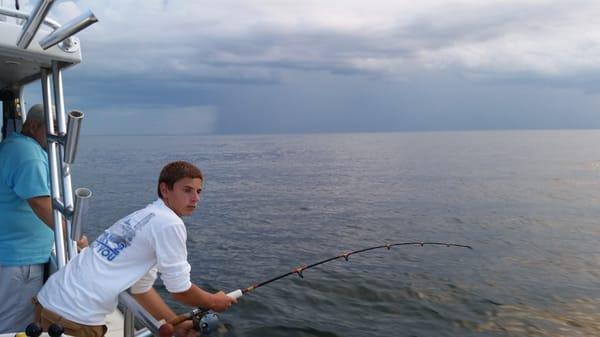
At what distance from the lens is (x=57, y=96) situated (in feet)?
12.6

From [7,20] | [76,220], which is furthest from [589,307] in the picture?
[7,20]

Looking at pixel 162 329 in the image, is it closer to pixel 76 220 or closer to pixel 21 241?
pixel 76 220

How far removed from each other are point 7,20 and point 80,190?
1.48m

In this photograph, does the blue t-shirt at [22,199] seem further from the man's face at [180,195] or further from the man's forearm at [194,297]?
the man's forearm at [194,297]

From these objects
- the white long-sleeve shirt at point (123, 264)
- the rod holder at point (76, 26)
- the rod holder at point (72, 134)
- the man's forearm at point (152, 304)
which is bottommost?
the man's forearm at point (152, 304)

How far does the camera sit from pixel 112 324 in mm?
4375

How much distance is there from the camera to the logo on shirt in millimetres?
2572

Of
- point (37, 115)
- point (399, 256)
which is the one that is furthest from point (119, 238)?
point (399, 256)

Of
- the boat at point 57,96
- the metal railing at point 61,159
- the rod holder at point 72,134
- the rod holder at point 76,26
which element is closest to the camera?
the rod holder at point 76,26

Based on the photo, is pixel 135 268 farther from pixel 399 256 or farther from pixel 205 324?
pixel 399 256

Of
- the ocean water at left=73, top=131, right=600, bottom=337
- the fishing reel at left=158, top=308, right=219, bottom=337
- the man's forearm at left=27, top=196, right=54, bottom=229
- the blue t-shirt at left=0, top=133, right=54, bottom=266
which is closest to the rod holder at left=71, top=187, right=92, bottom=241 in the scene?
the man's forearm at left=27, top=196, right=54, bottom=229

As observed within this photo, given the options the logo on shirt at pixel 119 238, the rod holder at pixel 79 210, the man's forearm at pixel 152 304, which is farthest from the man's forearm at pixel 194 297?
the rod holder at pixel 79 210

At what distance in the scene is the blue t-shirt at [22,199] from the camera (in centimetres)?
353

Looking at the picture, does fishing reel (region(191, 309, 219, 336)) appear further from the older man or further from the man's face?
the older man
